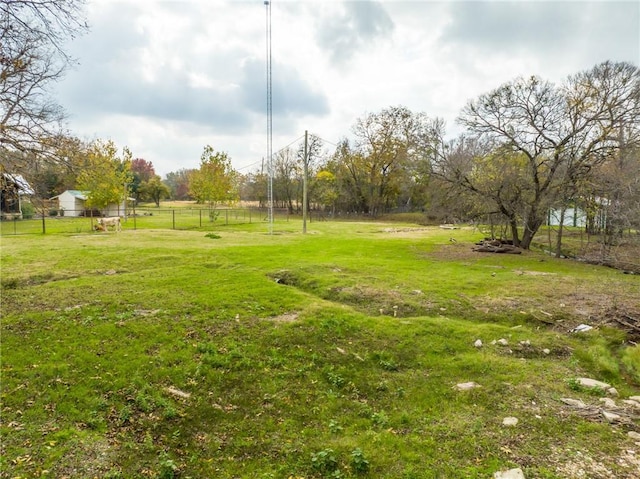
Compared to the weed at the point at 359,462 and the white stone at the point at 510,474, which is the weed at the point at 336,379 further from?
the white stone at the point at 510,474

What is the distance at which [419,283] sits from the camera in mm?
10266

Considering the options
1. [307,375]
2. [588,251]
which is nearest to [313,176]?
[588,251]

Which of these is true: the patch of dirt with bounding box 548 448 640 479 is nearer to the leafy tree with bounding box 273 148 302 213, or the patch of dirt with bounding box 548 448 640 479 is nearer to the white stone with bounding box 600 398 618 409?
the white stone with bounding box 600 398 618 409

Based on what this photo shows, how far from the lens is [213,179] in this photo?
40.0 m

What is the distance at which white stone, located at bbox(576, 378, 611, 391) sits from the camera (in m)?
5.15

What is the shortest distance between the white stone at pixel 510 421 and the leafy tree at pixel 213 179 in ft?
124

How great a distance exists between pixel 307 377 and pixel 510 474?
2.74m

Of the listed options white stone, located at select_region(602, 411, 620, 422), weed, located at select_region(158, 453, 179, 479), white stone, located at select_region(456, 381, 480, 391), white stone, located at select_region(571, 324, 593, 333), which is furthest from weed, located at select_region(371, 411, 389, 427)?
white stone, located at select_region(571, 324, 593, 333)

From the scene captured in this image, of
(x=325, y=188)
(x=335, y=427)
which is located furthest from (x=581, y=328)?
(x=325, y=188)

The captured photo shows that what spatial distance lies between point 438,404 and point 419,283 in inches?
219

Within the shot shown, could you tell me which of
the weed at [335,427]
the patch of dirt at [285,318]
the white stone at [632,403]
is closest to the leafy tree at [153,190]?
the patch of dirt at [285,318]

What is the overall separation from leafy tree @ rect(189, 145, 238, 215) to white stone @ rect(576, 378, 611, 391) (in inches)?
1475

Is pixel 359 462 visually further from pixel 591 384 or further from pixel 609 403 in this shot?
pixel 591 384

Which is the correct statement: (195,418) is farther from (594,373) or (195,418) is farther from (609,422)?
(594,373)
